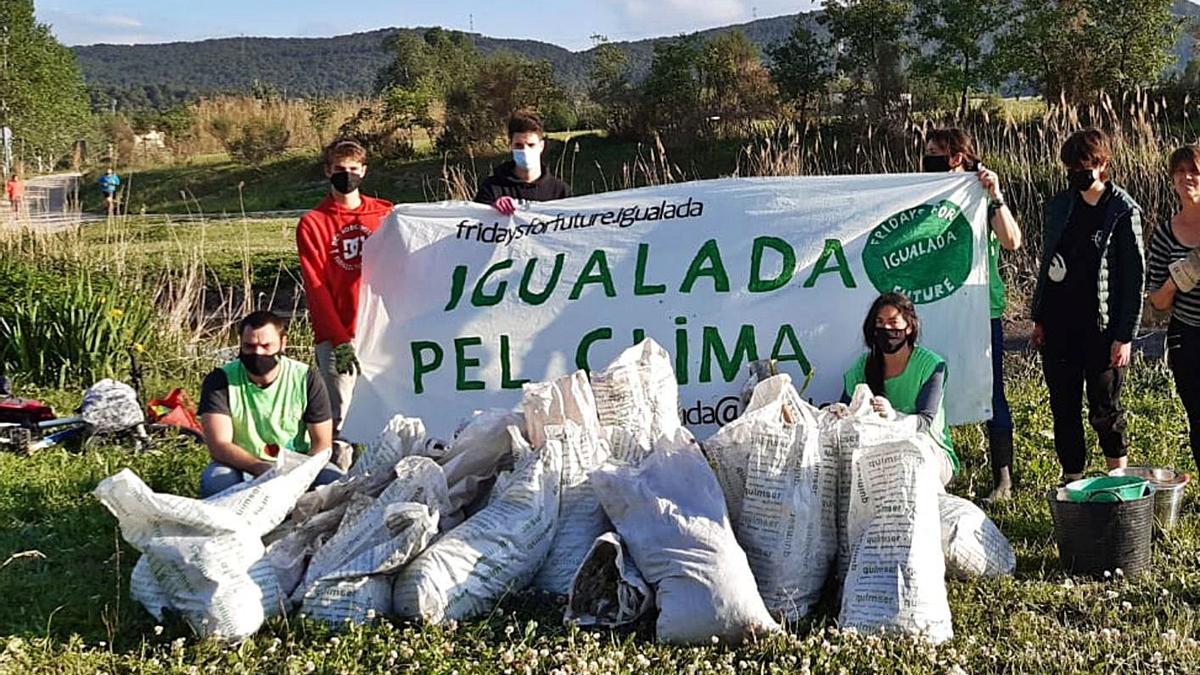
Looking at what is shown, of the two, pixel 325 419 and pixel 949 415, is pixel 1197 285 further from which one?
pixel 325 419

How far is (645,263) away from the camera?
5617mm

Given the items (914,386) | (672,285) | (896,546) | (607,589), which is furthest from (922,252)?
(607,589)

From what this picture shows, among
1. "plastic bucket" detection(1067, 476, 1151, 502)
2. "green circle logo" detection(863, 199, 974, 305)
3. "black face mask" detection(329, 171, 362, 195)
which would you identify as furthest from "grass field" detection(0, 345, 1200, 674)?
"black face mask" detection(329, 171, 362, 195)

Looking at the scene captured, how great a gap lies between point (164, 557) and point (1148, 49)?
1962cm

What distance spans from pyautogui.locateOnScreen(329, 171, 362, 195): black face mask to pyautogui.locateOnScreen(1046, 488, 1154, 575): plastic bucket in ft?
10.3

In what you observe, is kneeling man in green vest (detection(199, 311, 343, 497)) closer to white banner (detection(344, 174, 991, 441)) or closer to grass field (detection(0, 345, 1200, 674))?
grass field (detection(0, 345, 1200, 674))

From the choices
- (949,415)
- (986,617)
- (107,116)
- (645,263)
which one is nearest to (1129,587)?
(986,617)

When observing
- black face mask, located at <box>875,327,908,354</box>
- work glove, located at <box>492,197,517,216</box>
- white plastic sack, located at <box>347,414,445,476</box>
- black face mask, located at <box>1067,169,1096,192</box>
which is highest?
black face mask, located at <box>1067,169,1096,192</box>

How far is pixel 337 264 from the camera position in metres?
5.53

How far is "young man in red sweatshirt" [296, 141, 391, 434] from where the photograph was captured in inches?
215

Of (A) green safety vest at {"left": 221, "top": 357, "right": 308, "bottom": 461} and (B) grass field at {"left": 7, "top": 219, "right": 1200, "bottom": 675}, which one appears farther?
(A) green safety vest at {"left": 221, "top": 357, "right": 308, "bottom": 461}

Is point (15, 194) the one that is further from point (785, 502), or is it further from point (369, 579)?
point (785, 502)

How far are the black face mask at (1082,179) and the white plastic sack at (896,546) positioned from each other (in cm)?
145

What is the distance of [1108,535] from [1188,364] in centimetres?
96
